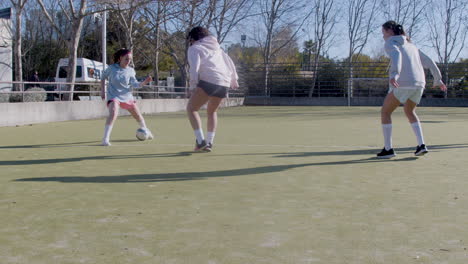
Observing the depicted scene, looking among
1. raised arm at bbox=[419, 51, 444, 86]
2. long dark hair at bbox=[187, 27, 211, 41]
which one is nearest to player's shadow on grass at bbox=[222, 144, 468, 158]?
raised arm at bbox=[419, 51, 444, 86]

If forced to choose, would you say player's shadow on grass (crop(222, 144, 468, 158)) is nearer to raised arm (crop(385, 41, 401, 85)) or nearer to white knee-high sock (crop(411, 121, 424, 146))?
white knee-high sock (crop(411, 121, 424, 146))

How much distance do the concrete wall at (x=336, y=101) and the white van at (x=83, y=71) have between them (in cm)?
938

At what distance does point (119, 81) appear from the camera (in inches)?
357

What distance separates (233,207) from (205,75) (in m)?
3.70

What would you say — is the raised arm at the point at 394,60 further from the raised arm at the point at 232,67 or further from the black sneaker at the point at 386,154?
the raised arm at the point at 232,67

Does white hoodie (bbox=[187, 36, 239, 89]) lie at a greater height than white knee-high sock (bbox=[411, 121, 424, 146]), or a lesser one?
greater

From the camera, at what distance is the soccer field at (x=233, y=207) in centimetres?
289

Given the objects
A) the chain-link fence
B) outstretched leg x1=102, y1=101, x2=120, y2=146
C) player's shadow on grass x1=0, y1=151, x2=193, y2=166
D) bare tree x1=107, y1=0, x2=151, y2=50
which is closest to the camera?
player's shadow on grass x1=0, y1=151, x2=193, y2=166

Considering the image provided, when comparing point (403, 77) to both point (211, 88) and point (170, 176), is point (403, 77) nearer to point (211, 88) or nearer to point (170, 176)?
point (211, 88)

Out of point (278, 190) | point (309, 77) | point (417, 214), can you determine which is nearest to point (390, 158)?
point (278, 190)

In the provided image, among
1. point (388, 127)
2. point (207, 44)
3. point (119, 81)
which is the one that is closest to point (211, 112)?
point (207, 44)

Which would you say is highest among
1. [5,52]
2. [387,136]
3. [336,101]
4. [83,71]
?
[5,52]

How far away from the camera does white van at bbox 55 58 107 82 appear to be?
32656mm

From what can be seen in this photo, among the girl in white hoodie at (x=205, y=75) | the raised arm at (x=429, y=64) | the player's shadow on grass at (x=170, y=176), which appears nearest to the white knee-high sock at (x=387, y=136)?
the raised arm at (x=429, y=64)
